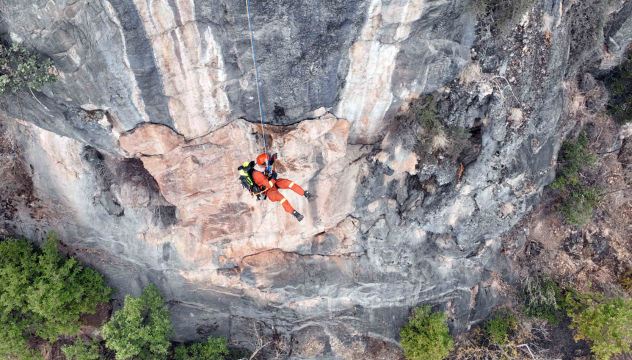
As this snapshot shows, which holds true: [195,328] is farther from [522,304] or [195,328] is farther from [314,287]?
[522,304]

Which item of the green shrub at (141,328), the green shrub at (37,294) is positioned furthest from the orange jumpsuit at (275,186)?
the green shrub at (37,294)

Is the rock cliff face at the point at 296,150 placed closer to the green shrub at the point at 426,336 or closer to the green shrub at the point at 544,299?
the green shrub at the point at 426,336

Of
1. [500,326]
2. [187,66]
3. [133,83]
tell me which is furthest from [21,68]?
[500,326]

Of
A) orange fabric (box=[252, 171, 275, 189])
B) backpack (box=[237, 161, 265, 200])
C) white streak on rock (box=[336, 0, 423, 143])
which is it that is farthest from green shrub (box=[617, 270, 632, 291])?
backpack (box=[237, 161, 265, 200])

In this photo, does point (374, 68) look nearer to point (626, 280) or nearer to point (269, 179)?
point (269, 179)

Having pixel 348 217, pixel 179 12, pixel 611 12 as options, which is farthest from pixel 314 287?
pixel 611 12

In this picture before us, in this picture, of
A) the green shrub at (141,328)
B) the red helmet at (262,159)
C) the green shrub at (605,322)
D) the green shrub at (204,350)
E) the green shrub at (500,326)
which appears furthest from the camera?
the green shrub at (500,326)
